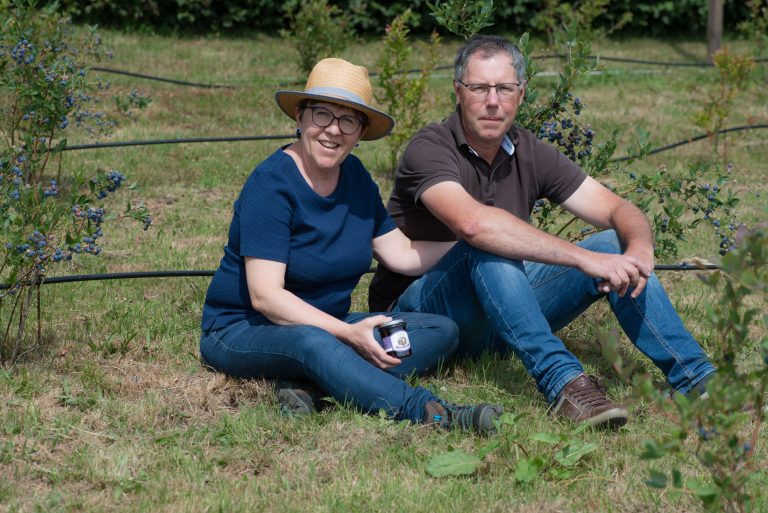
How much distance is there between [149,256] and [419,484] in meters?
2.79

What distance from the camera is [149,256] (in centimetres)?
544

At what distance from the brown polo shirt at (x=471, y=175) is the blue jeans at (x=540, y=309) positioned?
222 millimetres

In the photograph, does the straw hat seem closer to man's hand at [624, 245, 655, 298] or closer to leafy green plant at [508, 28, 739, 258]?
man's hand at [624, 245, 655, 298]

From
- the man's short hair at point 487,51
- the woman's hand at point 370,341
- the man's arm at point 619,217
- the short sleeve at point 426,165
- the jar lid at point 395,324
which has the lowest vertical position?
the woman's hand at point 370,341

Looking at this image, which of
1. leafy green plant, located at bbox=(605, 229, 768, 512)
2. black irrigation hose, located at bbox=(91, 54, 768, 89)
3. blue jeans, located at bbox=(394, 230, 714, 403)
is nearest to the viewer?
leafy green plant, located at bbox=(605, 229, 768, 512)

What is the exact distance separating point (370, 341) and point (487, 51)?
1.17m

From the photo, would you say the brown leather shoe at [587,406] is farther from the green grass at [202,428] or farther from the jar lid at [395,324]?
the jar lid at [395,324]

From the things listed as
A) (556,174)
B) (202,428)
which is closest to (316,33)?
(556,174)

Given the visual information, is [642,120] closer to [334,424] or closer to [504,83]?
[504,83]

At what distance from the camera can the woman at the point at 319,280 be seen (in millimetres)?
3441

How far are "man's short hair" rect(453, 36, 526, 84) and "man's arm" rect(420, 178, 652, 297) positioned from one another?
0.55 metres

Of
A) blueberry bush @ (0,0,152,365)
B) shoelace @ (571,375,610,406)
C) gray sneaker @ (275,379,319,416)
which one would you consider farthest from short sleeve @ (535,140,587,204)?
blueberry bush @ (0,0,152,365)

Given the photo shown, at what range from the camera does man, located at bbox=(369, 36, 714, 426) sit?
354cm

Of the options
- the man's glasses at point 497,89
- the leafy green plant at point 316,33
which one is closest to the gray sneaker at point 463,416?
the man's glasses at point 497,89
